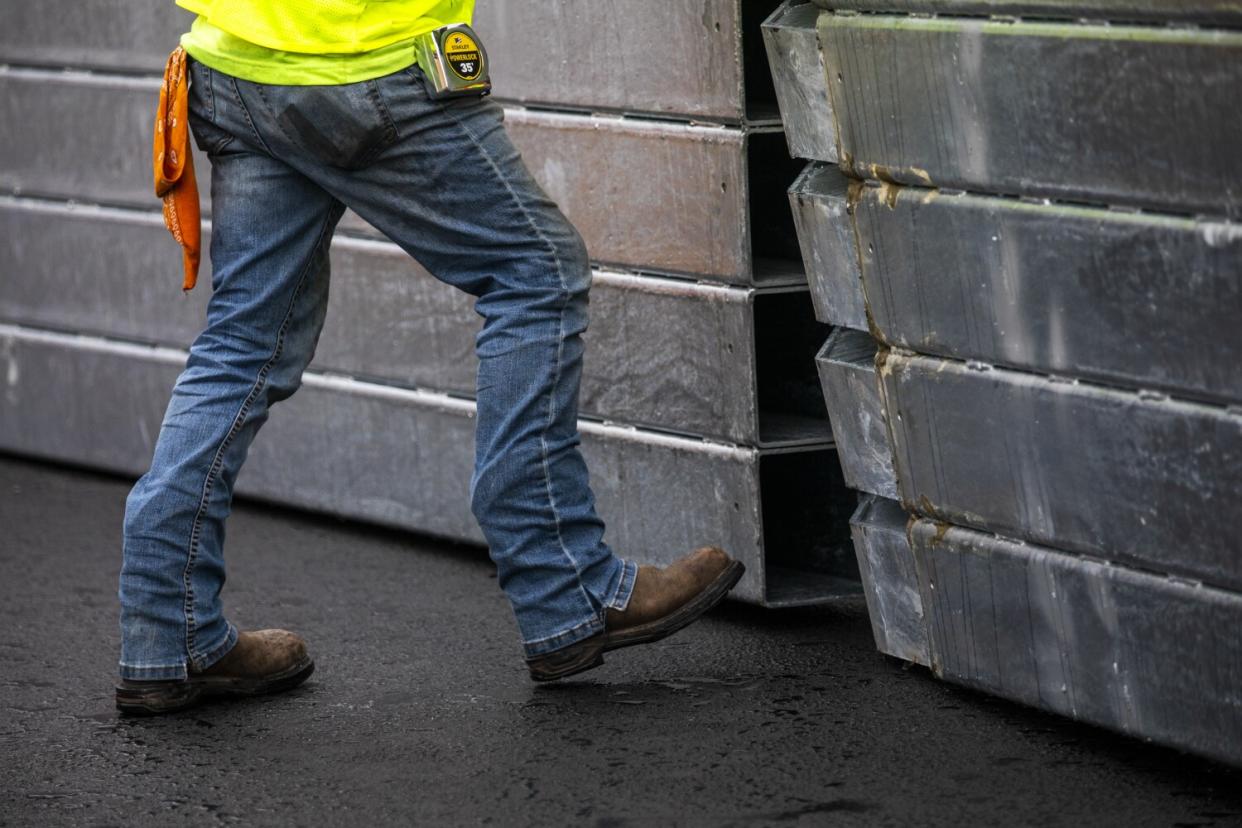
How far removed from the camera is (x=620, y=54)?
4.09 meters

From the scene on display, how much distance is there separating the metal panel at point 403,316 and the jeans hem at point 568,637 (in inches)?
22.7

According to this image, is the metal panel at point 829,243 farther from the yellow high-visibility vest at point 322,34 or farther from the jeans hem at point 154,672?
the jeans hem at point 154,672

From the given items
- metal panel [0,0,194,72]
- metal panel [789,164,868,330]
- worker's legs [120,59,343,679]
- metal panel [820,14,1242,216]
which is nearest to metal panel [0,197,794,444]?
metal panel [789,164,868,330]

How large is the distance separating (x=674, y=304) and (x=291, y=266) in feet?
2.78

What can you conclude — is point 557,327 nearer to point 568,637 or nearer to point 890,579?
point 568,637

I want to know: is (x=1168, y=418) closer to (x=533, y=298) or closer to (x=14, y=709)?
(x=533, y=298)

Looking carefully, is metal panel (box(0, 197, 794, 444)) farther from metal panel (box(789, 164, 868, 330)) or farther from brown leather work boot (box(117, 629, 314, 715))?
brown leather work boot (box(117, 629, 314, 715))

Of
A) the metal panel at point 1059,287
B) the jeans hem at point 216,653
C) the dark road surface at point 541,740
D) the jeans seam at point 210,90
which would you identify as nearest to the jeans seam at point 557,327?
the dark road surface at point 541,740

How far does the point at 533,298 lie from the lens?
3.54 m

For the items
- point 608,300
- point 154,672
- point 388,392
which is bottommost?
point 154,672

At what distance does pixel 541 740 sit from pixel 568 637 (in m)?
0.23

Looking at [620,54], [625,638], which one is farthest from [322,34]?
[625,638]

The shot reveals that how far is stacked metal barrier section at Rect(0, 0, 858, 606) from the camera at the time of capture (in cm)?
400

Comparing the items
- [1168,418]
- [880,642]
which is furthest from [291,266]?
[1168,418]
